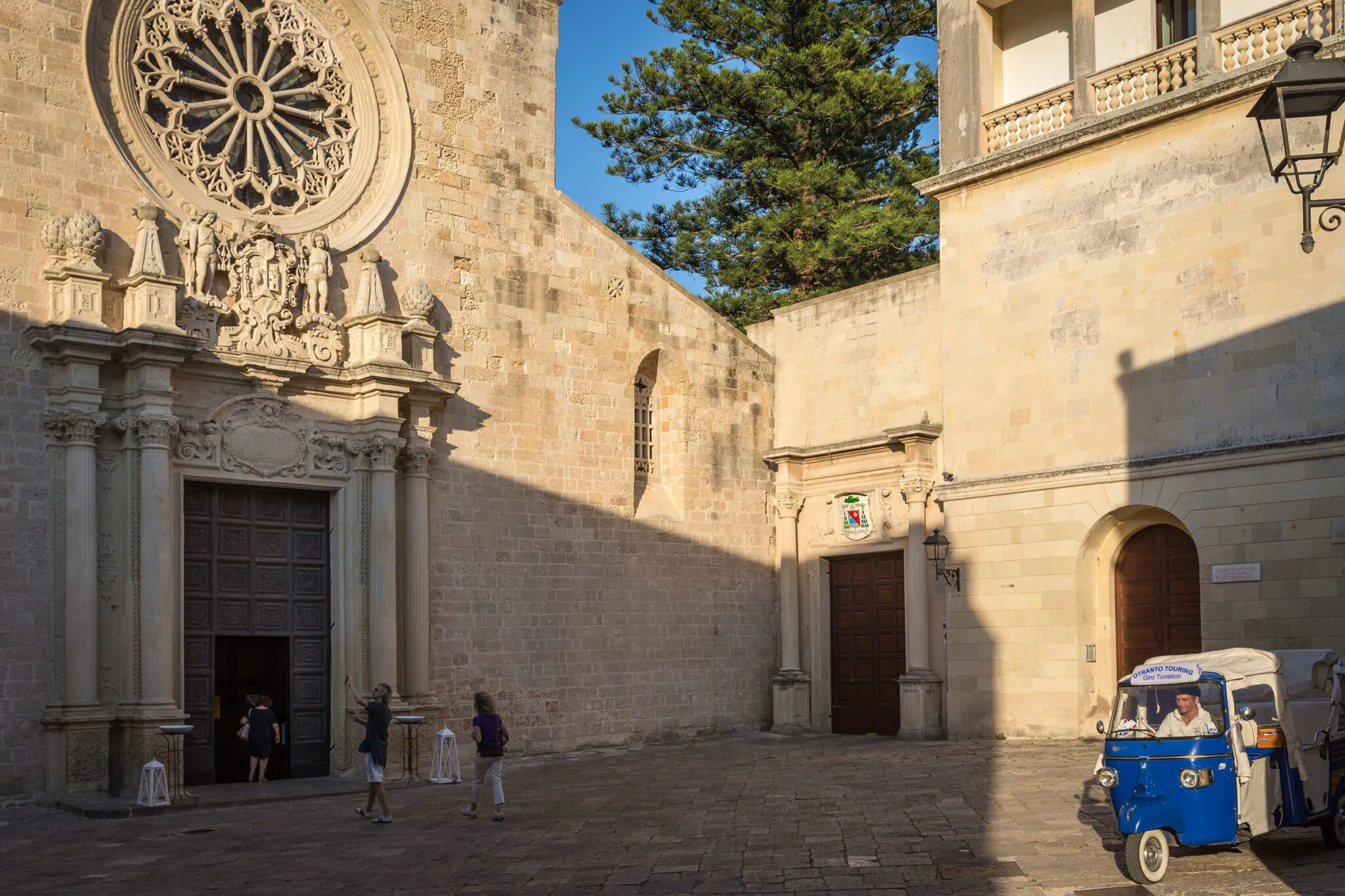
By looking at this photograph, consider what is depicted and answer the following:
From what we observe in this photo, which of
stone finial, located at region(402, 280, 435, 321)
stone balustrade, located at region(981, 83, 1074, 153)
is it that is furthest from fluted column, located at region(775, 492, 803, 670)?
stone finial, located at region(402, 280, 435, 321)

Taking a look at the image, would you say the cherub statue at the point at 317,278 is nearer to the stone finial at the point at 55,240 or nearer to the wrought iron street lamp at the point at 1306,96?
the stone finial at the point at 55,240

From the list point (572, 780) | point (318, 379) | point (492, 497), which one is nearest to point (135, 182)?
point (318, 379)

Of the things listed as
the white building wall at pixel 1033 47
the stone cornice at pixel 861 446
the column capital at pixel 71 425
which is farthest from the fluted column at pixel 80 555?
the white building wall at pixel 1033 47

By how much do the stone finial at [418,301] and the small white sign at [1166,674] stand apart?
10822 millimetres

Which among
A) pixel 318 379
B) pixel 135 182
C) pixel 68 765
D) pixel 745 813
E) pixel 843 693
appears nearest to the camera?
pixel 745 813

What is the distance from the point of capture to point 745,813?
501 inches

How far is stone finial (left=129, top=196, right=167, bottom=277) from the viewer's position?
608 inches

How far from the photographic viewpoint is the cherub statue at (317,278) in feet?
56.3

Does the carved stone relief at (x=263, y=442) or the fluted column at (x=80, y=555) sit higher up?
the carved stone relief at (x=263, y=442)

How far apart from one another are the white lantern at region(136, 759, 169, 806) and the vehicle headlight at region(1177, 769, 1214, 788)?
10092 mm

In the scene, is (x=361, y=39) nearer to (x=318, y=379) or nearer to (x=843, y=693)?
(x=318, y=379)

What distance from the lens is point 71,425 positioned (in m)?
14.9

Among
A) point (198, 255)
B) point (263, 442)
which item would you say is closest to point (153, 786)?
point (263, 442)

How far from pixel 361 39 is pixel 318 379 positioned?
16.1 feet
